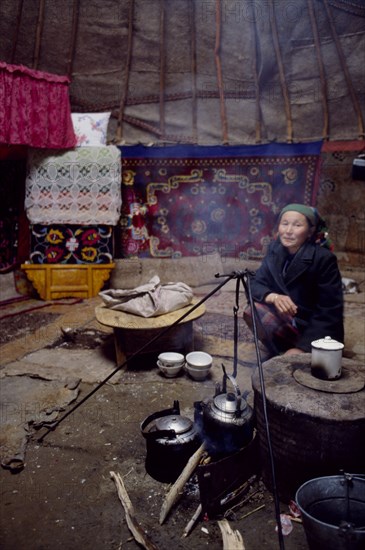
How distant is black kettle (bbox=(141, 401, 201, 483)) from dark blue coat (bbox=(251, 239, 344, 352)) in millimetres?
922

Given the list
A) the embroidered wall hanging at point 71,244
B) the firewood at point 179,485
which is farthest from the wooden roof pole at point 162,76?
the firewood at point 179,485

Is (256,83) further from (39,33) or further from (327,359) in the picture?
(327,359)

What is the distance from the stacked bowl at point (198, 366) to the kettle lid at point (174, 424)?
750 millimetres

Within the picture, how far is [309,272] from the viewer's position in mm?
2447

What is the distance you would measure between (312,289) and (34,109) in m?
3.08

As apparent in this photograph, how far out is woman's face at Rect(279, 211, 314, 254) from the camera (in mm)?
2430

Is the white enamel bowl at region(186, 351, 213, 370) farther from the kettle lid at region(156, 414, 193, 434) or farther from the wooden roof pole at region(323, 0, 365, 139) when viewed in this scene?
the wooden roof pole at region(323, 0, 365, 139)

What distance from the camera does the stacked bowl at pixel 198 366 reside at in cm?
260

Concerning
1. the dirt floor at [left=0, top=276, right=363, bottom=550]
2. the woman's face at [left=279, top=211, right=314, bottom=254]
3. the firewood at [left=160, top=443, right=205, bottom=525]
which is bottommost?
the dirt floor at [left=0, top=276, right=363, bottom=550]

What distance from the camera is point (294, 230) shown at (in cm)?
244

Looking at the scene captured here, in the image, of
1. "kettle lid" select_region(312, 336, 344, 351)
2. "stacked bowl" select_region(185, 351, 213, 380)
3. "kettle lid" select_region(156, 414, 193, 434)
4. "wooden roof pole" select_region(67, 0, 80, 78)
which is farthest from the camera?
"wooden roof pole" select_region(67, 0, 80, 78)

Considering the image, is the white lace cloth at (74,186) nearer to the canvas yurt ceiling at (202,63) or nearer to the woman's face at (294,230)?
the canvas yurt ceiling at (202,63)

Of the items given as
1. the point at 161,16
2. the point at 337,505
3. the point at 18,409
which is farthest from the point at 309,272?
the point at 161,16

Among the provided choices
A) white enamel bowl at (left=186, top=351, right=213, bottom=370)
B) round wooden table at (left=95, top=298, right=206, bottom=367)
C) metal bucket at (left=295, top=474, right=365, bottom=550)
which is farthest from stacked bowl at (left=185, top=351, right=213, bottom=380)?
metal bucket at (left=295, top=474, right=365, bottom=550)
